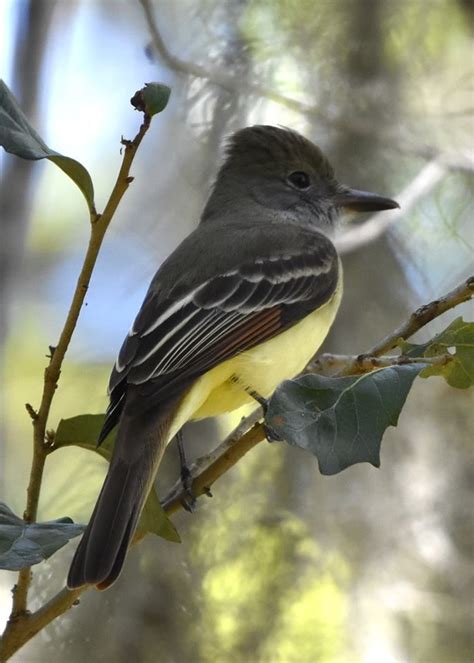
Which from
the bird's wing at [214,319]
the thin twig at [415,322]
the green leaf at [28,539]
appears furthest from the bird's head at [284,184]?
the green leaf at [28,539]

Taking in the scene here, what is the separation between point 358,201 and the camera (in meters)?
2.68

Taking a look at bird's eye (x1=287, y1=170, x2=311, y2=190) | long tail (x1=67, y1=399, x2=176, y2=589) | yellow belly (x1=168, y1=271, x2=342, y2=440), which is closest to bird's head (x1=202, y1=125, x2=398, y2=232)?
→ bird's eye (x1=287, y1=170, x2=311, y2=190)

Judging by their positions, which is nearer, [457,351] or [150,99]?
[150,99]

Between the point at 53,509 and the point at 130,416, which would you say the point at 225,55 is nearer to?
the point at 53,509

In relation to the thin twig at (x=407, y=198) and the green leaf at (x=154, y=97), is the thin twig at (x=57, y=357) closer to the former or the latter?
the green leaf at (x=154, y=97)

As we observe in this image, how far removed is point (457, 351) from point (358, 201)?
1.34 m

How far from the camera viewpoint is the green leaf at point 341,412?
1.19m

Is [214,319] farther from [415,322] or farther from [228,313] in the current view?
[415,322]

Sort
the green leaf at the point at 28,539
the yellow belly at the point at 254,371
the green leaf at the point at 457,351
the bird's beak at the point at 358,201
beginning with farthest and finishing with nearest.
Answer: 1. the bird's beak at the point at 358,201
2. the yellow belly at the point at 254,371
3. the green leaf at the point at 457,351
4. the green leaf at the point at 28,539

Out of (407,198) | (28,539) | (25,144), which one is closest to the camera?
(28,539)

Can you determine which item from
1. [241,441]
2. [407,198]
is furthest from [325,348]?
[241,441]

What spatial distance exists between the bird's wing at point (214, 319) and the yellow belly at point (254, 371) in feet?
0.09

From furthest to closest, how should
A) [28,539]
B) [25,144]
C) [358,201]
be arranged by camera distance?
[358,201] < [25,144] < [28,539]

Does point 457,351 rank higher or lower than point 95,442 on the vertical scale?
lower
